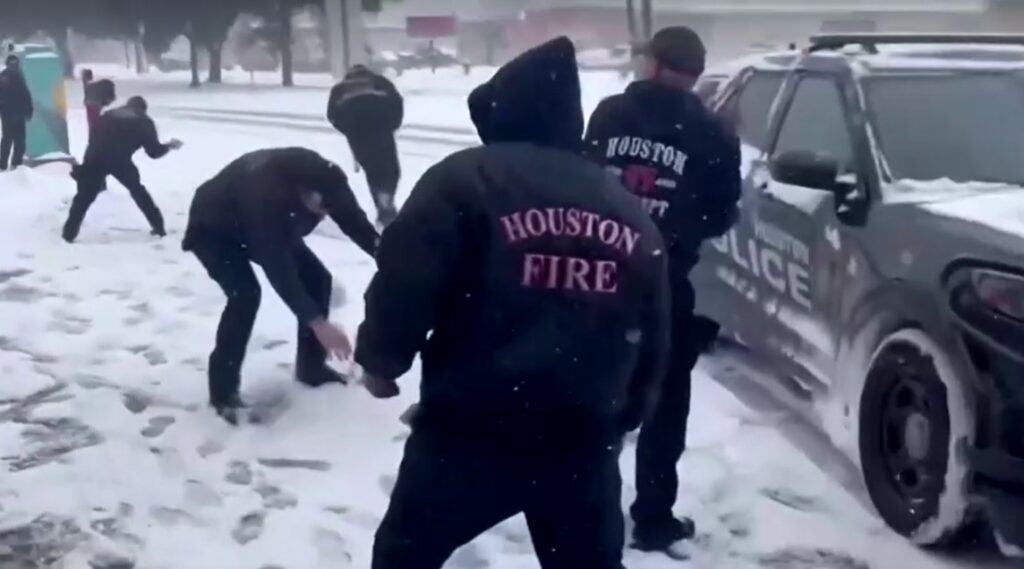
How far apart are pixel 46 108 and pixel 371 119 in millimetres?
9385

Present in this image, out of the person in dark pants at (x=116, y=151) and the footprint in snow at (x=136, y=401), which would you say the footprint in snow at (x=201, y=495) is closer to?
the footprint in snow at (x=136, y=401)

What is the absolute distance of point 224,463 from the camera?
17.6 ft

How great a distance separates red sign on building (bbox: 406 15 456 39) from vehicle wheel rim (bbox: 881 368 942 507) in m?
40.1

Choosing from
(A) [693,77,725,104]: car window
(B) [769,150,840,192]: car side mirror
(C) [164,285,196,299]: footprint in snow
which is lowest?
(C) [164,285,196,299]: footprint in snow

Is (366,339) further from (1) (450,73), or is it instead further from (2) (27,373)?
(1) (450,73)

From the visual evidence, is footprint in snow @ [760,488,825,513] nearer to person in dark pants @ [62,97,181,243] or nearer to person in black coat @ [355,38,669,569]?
person in black coat @ [355,38,669,569]

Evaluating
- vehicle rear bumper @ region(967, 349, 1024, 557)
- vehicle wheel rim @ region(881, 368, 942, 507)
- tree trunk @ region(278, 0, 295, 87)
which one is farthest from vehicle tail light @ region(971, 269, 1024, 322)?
tree trunk @ region(278, 0, 295, 87)

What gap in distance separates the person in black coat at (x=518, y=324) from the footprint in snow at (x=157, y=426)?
10.2ft

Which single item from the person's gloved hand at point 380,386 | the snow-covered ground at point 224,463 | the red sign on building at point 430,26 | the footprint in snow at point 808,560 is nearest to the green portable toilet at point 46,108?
the snow-covered ground at point 224,463

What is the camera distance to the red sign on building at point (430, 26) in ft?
144

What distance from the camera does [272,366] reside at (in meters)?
6.79

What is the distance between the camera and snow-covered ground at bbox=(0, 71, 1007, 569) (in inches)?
179

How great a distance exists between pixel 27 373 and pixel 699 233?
4034 millimetres

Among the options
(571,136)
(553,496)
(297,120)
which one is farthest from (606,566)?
(297,120)
